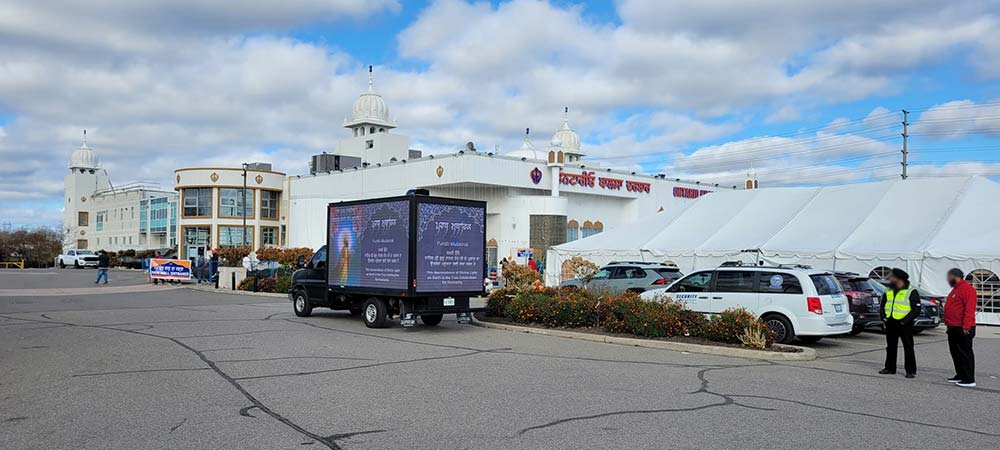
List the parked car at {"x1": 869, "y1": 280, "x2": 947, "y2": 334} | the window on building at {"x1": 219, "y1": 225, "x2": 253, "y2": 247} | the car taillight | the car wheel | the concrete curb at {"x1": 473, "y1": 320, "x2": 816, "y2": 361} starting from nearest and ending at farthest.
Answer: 1. the concrete curb at {"x1": 473, "y1": 320, "x2": 816, "y2": 361}
2. the car taillight
3. the car wheel
4. the parked car at {"x1": 869, "y1": 280, "x2": 947, "y2": 334}
5. the window on building at {"x1": 219, "y1": 225, "x2": 253, "y2": 247}

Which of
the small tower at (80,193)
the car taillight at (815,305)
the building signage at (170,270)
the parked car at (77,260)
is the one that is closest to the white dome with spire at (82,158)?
the small tower at (80,193)

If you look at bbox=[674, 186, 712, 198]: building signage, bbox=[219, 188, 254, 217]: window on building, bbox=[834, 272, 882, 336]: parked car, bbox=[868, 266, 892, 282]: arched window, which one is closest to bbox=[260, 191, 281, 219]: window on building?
bbox=[219, 188, 254, 217]: window on building

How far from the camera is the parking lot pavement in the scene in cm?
692

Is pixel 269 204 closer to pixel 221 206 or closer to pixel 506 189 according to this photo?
pixel 221 206

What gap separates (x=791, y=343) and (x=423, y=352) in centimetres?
711

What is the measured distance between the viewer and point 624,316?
1525 centimetres

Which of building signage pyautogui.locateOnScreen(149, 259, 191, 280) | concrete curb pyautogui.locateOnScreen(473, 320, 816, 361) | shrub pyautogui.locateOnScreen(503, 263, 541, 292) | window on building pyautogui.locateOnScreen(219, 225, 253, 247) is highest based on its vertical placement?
window on building pyautogui.locateOnScreen(219, 225, 253, 247)

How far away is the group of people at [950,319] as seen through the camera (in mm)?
10242

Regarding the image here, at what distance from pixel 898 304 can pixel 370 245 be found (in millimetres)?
10488

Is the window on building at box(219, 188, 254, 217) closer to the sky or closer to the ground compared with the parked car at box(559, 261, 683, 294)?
closer to the sky

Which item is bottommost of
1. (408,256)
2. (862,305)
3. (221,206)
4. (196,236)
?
(862,305)

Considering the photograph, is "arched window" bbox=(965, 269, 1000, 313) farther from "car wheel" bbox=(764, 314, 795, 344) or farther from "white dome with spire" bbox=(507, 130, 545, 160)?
"white dome with spire" bbox=(507, 130, 545, 160)

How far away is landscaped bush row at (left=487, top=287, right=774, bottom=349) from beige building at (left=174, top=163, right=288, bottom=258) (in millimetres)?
52295

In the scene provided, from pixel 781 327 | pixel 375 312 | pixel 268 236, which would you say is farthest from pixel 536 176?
pixel 781 327
